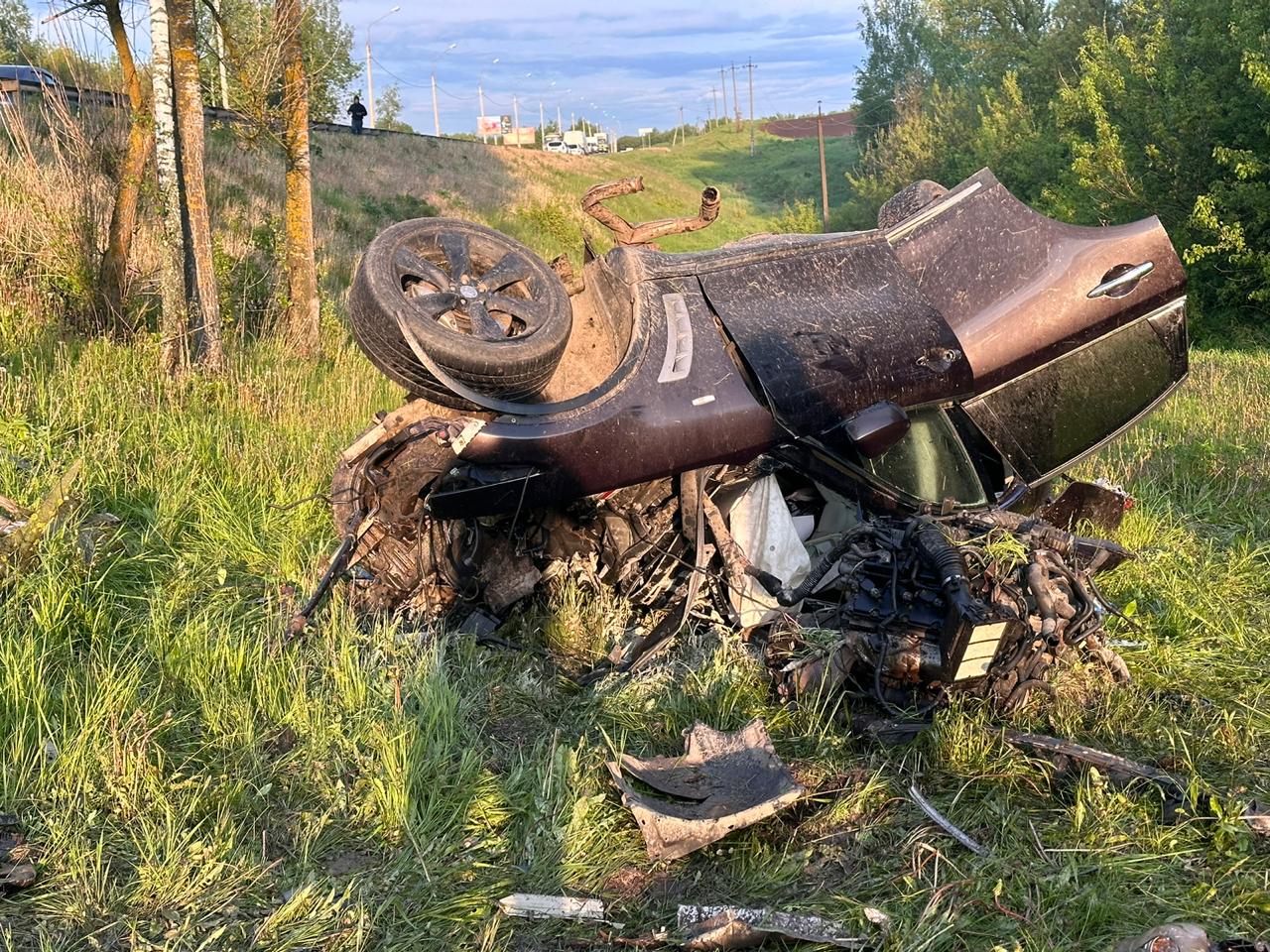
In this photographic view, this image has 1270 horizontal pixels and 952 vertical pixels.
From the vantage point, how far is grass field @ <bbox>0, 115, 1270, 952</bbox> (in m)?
2.54

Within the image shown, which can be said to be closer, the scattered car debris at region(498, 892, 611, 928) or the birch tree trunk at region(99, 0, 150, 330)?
the scattered car debris at region(498, 892, 611, 928)

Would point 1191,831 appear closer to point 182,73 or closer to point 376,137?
point 182,73

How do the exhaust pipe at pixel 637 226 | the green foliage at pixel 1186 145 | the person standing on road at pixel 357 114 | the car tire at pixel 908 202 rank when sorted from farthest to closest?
the person standing on road at pixel 357 114
the green foliage at pixel 1186 145
the car tire at pixel 908 202
the exhaust pipe at pixel 637 226

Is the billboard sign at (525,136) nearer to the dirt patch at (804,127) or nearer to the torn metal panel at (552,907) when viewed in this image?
the dirt patch at (804,127)

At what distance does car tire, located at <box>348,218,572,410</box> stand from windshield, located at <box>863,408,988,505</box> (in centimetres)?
145

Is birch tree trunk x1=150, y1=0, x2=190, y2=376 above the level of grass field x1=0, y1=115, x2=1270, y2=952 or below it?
above

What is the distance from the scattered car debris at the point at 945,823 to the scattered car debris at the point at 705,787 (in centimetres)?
36

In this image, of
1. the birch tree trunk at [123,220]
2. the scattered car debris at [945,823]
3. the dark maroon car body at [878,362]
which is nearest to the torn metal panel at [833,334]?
the dark maroon car body at [878,362]

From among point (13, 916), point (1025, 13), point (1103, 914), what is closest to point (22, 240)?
point (13, 916)

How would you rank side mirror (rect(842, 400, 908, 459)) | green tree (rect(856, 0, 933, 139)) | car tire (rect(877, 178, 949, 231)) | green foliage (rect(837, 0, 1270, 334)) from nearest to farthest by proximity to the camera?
side mirror (rect(842, 400, 908, 459)) → car tire (rect(877, 178, 949, 231)) → green foliage (rect(837, 0, 1270, 334)) → green tree (rect(856, 0, 933, 139))

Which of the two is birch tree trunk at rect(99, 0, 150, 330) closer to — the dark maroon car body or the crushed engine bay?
the crushed engine bay

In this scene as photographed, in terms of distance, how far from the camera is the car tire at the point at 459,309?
3734 mm

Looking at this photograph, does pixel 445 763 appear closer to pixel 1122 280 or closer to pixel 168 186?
pixel 1122 280

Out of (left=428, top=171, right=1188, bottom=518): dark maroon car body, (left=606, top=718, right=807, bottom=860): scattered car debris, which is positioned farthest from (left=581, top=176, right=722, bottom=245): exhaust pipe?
(left=606, top=718, right=807, bottom=860): scattered car debris
